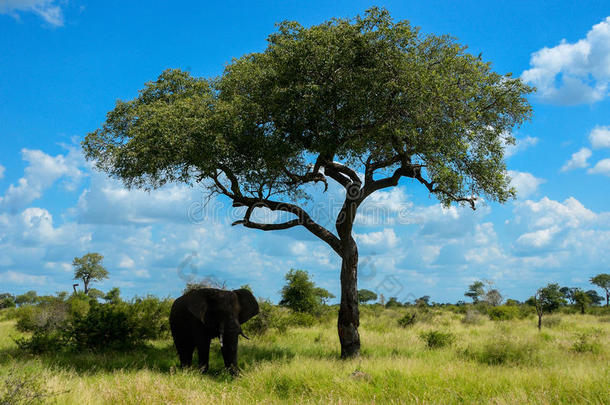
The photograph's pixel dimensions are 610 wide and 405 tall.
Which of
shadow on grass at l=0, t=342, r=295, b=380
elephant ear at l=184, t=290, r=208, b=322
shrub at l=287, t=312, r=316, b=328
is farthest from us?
shrub at l=287, t=312, r=316, b=328

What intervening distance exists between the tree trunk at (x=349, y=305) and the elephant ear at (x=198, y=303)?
522cm

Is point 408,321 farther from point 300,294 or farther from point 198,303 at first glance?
point 198,303

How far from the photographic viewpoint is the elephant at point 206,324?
14648 mm

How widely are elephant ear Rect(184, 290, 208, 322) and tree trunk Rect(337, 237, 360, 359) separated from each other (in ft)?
17.1

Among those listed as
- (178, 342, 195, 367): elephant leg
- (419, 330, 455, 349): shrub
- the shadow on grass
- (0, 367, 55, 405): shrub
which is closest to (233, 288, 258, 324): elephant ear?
the shadow on grass

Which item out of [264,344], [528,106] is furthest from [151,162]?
[528,106]

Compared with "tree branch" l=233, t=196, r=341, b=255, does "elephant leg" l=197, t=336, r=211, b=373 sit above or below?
below

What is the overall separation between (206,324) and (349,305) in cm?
555

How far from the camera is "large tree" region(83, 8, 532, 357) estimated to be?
15641mm

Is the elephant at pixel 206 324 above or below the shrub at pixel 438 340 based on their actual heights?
above

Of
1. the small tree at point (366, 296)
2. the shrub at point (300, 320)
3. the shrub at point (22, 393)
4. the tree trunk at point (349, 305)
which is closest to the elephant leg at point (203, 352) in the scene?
the tree trunk at point (349, 305)

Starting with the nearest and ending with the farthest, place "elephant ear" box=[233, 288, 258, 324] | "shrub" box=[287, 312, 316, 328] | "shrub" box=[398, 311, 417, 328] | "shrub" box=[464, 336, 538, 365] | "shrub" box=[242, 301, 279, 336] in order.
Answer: "shrub" box=[464, 336, 538, 365], "elephant ear" box=[233, 288, 258, 324], "shrub" box=[242, 301, 279, 336], "shrub" box=[287, 312, 316, 328], "shrub" box=[398, 311, 417, 328]

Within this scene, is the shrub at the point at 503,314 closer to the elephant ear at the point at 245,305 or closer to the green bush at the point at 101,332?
the elephant ear at the point at 245,305

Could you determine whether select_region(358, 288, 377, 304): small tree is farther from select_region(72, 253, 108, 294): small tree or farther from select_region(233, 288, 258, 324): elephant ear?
select_region(233, 288, 258, 324): elephant ear
